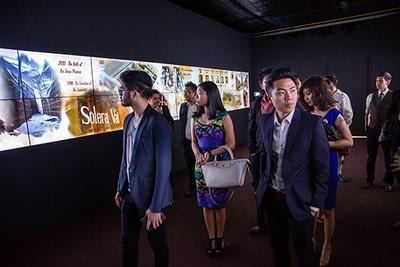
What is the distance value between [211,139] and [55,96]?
2.38 meters

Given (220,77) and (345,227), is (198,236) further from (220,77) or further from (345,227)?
(220,77)

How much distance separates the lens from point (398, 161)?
279cm

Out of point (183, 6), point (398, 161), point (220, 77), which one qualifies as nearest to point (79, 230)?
point (398, 161)

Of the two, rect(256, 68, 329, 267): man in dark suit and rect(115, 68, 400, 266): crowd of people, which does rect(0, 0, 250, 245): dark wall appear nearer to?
rect(115, 68, 400, 266): crowd of people

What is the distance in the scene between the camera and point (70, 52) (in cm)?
402

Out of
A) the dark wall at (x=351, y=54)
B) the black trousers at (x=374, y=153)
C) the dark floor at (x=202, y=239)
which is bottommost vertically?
the dark floor at (x=202, y=239)

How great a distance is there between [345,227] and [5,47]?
14.4 ft

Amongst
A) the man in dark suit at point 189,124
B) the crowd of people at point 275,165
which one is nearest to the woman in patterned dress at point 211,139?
the crowd of people at point 275,165

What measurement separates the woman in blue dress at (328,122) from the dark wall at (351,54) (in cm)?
756

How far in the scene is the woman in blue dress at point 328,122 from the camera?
2338mm

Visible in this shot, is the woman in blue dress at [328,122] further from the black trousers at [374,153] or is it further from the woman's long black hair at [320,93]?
the black trousers at [374,153]

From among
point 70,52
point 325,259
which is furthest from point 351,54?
point 70,52

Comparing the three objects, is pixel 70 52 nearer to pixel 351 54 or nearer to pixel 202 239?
pixel 202 239

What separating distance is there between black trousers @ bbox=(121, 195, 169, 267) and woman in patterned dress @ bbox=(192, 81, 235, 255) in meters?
0.84
